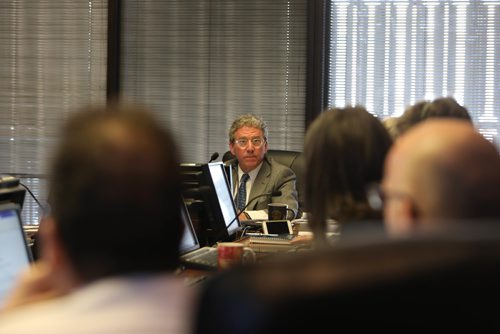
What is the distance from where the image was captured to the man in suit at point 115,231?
101cm

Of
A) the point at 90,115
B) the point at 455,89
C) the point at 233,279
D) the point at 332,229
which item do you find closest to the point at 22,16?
the point at 455,89

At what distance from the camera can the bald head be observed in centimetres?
121

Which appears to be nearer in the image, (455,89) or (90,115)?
(90,115)

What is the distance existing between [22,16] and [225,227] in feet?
9.94

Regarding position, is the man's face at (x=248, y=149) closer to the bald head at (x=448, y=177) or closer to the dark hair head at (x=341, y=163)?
the dark hair head at (x=341, y=163)

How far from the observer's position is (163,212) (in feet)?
3.52

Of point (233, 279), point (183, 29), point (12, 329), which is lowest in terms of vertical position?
point (12, 329)

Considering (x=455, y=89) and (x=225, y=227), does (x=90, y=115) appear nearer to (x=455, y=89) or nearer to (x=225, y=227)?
(x=225, y=227)

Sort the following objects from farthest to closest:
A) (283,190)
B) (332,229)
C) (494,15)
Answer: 1. (494,15)
2. (283,190)
3. (332,229)

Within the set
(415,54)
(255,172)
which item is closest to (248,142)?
(255,172)

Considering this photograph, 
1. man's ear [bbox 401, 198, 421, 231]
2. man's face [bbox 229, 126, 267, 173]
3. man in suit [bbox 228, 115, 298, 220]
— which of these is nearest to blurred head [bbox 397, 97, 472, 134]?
man in suit [bbox 228, 115, 298, 220]

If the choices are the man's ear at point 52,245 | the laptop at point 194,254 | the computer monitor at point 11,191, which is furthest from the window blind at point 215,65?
the man's ear at point 52,245

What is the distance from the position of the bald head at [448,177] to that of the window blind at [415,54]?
455 centimetres

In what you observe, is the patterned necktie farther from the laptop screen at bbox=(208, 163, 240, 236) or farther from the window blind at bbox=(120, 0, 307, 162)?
the window blind at bbox=(120, 0, 307, 162)
